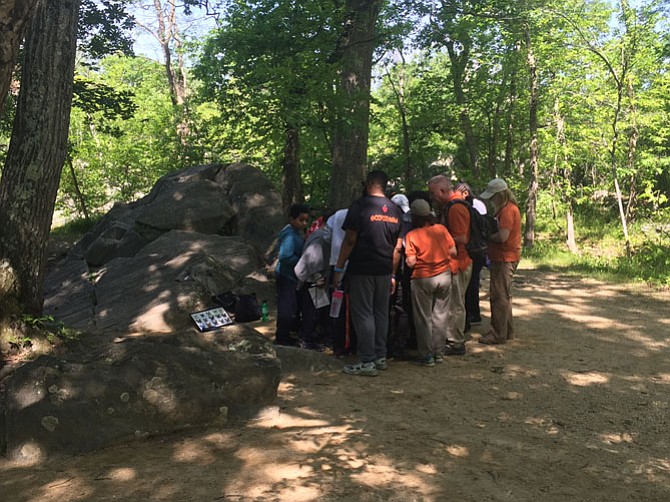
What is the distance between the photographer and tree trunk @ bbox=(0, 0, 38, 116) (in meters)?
2.44

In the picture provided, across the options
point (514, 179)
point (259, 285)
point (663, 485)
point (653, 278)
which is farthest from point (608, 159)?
point (663, 485)

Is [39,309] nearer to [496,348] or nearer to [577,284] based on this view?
[496,348]

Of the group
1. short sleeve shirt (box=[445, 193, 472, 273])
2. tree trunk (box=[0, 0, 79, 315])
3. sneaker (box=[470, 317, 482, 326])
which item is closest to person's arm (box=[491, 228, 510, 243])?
short sleeve shirt (box=[445, 193, 472, 273])

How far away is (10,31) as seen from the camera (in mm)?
2475

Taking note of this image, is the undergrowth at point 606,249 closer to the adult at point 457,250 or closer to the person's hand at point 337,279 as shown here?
the adult at point 457,250

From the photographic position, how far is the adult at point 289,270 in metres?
6.86

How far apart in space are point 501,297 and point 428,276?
1.26m

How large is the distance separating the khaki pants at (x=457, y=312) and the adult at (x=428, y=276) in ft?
1.01

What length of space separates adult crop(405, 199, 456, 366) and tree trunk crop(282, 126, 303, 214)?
696 centimetres

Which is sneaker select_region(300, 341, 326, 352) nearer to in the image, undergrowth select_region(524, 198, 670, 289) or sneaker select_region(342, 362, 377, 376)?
sneaker select_region(342, 362, 377, 376)

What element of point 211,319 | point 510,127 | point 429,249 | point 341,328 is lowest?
point 211,319

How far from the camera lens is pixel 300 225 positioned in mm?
6969

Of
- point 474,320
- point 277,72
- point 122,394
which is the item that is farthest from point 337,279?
point 277,72

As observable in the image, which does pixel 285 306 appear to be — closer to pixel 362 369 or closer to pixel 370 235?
pixel 362 369
